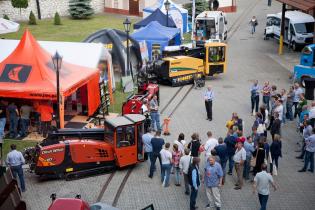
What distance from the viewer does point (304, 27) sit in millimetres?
36000

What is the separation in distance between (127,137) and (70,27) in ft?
110

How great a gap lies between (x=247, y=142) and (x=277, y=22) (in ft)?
89.6

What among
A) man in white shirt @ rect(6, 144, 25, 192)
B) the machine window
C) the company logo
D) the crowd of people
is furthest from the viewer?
the machine window

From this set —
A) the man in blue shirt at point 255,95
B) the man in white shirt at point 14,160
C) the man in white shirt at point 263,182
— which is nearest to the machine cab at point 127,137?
the man in white shirt at point 14,160

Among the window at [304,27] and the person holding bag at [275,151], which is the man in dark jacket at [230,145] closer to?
the person holding bag at [275,151]

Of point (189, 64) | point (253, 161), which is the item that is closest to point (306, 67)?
point (189, 64)

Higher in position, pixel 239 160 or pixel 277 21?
pixel 277 21

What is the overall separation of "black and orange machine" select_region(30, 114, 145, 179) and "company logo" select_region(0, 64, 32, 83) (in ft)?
13.8

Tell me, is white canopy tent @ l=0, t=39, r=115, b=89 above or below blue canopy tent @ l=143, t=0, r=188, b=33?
below

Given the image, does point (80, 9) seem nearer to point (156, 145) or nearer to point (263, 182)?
point (156, 145)

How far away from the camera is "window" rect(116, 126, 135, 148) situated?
50.1 ft

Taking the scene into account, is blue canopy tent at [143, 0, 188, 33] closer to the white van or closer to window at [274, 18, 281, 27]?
window at [274, 18, 281, 27]

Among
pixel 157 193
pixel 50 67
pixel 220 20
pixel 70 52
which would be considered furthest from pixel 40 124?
pixel 220 20

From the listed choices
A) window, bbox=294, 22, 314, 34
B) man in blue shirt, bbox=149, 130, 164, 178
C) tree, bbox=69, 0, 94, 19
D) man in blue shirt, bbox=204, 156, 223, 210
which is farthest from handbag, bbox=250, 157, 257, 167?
tree, bbox=69, 0, 94, 19
